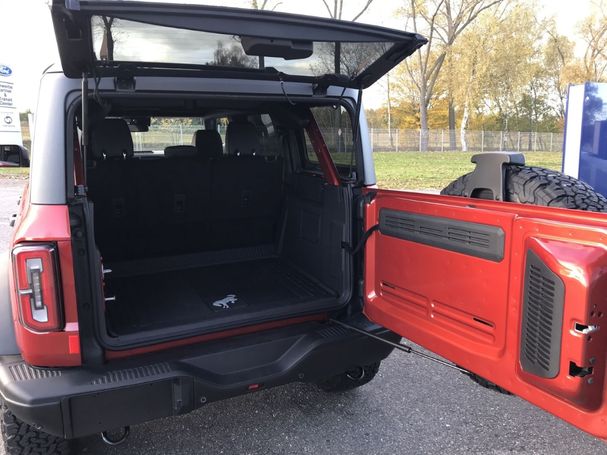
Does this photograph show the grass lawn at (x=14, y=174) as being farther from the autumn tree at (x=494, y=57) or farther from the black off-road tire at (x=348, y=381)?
the autumn tree at (x=494, y=57)

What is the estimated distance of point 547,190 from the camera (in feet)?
7.48

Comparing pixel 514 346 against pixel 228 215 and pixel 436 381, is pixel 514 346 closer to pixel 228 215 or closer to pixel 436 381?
pixel 436 381

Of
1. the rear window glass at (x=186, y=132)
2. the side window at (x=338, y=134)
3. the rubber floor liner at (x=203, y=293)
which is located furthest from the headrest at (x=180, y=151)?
the side window at (x=338, y=134)

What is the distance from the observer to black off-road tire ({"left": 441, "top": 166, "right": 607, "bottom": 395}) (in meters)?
2.25

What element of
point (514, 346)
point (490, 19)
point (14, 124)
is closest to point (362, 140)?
point (514, 346)

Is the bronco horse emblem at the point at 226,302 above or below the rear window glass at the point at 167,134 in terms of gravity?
below

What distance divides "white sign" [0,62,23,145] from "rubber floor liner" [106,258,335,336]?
38.1 ft

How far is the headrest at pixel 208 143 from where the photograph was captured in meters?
4.11

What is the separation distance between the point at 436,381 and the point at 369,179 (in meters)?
1.53

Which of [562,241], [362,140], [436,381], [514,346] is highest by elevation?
[362,140]

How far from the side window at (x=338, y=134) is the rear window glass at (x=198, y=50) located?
39 centimetres

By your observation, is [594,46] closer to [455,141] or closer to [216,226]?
[455,141]

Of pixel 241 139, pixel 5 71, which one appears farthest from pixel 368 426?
pixel 5 71

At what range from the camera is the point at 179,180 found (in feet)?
13.3
